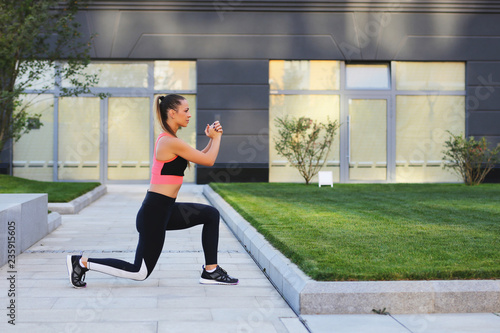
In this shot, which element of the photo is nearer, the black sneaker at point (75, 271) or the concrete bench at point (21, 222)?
the black sneaker at point (75, 271)

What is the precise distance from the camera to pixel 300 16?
20891 millimetres

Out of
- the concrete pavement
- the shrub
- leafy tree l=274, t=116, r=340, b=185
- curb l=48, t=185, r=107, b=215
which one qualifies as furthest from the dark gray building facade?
the concrete pavement

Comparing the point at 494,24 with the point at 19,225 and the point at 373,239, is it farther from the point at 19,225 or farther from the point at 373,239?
the point at 19,225

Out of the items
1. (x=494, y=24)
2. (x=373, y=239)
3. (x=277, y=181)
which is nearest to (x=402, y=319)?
(x=373, y=239)

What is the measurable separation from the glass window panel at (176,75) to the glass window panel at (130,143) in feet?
2.65

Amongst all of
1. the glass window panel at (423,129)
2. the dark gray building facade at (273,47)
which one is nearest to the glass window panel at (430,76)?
the dark gray building facade at (273,47)

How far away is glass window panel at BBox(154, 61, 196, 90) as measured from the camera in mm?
20891

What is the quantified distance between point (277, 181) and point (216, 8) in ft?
18.9

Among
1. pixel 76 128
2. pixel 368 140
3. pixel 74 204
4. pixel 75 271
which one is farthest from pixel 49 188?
pixel 75 271

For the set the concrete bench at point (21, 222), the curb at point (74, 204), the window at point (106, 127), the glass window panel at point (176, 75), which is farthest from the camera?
the glass window panel at point (176, 75)

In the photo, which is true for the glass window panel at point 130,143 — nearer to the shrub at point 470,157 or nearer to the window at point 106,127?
the window at point 106,127

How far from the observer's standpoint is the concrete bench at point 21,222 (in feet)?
24.0

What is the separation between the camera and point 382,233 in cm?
811

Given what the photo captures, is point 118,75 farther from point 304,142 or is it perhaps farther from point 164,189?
point 164,189
